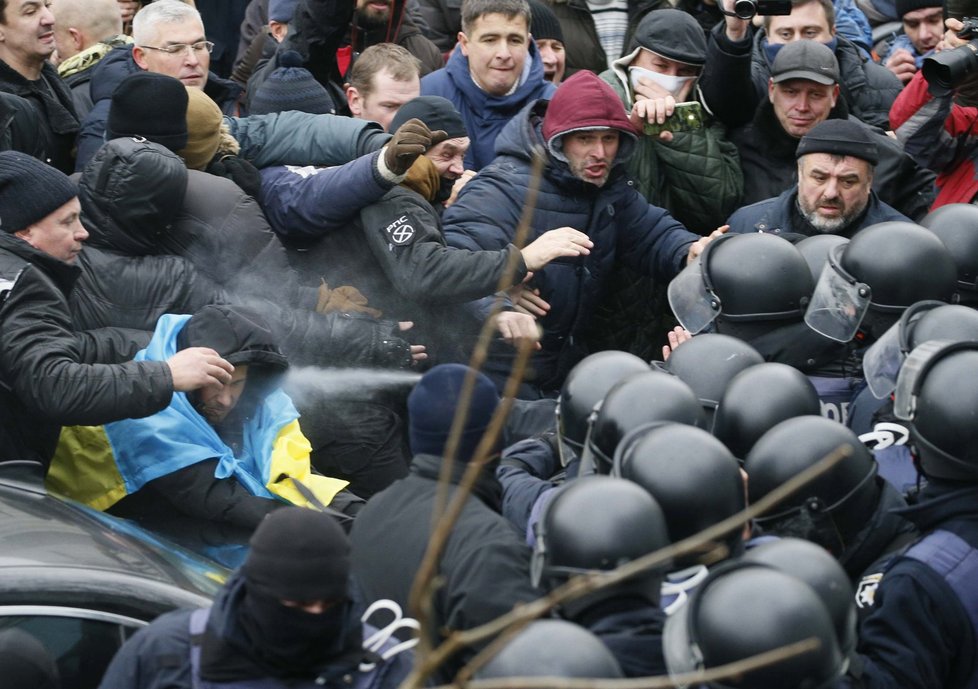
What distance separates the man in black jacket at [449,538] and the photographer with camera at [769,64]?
12.8 feet

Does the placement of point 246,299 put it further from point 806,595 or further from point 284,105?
point 806,595

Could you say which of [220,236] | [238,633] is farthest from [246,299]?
[238,633]

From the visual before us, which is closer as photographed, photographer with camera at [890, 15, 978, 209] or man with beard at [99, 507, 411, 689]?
man with beard at [99, 507, 411, 689]

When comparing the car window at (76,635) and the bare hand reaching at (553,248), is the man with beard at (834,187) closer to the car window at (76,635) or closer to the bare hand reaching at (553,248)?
the bare hand reaching at (553,248)

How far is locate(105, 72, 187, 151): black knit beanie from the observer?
6.25m

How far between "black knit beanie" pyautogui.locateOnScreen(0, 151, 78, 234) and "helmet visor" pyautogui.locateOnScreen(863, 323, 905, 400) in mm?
2882

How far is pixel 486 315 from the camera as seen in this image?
6773 millimetres

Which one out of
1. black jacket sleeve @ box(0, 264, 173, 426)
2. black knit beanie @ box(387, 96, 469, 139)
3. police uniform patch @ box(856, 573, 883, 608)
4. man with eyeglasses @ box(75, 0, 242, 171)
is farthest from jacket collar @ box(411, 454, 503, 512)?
man with eyeglasses @ box(75, 0, 242, 171)

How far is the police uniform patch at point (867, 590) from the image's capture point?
4.54 meters

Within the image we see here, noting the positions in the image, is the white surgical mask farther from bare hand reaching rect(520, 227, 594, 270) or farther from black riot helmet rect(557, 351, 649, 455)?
black riot helmet rect(557, 351, 649, 455)

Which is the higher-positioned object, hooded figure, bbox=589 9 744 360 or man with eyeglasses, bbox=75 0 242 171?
man with eyeglasses, bbox=75 0 242 171

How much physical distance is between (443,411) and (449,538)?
1.54 ft

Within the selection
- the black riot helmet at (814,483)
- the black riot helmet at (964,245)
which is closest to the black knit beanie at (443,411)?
the black riot helmet at (814,483)

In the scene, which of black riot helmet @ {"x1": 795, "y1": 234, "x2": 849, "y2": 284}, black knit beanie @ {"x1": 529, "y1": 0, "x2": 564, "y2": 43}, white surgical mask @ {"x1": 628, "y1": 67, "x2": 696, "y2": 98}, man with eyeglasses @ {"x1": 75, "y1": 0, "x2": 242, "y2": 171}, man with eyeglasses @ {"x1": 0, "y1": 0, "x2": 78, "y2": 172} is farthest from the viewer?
black knit beanie @ {"x1": 529, "y1": 0, "x2": 564, "y2": 43}
